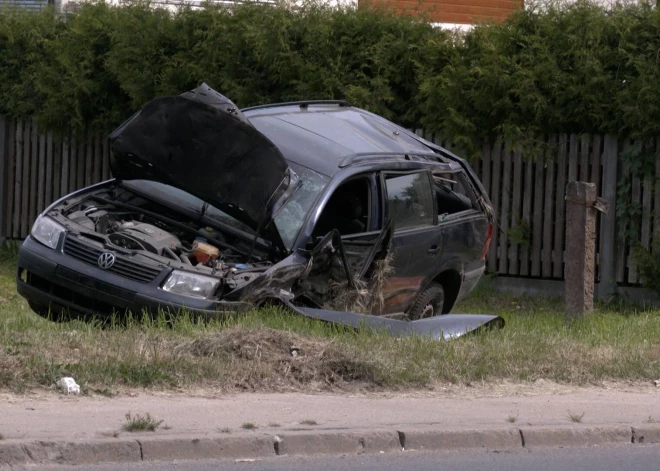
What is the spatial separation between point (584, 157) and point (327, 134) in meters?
4.57

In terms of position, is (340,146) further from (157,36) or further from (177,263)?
(157,36)

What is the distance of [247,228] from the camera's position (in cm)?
880

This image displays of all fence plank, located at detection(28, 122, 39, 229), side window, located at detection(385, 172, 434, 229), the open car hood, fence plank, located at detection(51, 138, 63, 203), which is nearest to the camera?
the open car hood

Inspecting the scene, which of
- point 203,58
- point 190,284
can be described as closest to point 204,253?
point 190,284

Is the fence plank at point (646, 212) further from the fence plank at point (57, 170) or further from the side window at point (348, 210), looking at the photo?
the fence plank at point (57, 170)

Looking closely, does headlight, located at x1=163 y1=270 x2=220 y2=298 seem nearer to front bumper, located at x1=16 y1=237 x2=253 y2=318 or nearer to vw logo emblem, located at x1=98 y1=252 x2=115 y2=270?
front bumper, located at x1=16 y1=237 x2=253 y2=318

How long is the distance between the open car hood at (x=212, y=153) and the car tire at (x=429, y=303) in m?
1.89

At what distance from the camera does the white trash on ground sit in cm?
679

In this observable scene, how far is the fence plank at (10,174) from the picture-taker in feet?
54.7

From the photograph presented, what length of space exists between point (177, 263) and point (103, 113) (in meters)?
8.13

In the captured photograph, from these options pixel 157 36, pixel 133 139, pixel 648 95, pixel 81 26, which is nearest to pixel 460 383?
pixel 133 139

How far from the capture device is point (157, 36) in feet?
48.9

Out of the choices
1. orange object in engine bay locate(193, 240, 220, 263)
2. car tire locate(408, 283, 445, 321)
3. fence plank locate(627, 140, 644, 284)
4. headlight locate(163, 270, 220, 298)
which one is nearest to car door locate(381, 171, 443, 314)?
car tire locate(408, 283, 445, 321)

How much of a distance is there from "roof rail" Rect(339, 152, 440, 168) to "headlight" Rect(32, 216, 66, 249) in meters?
2.44
